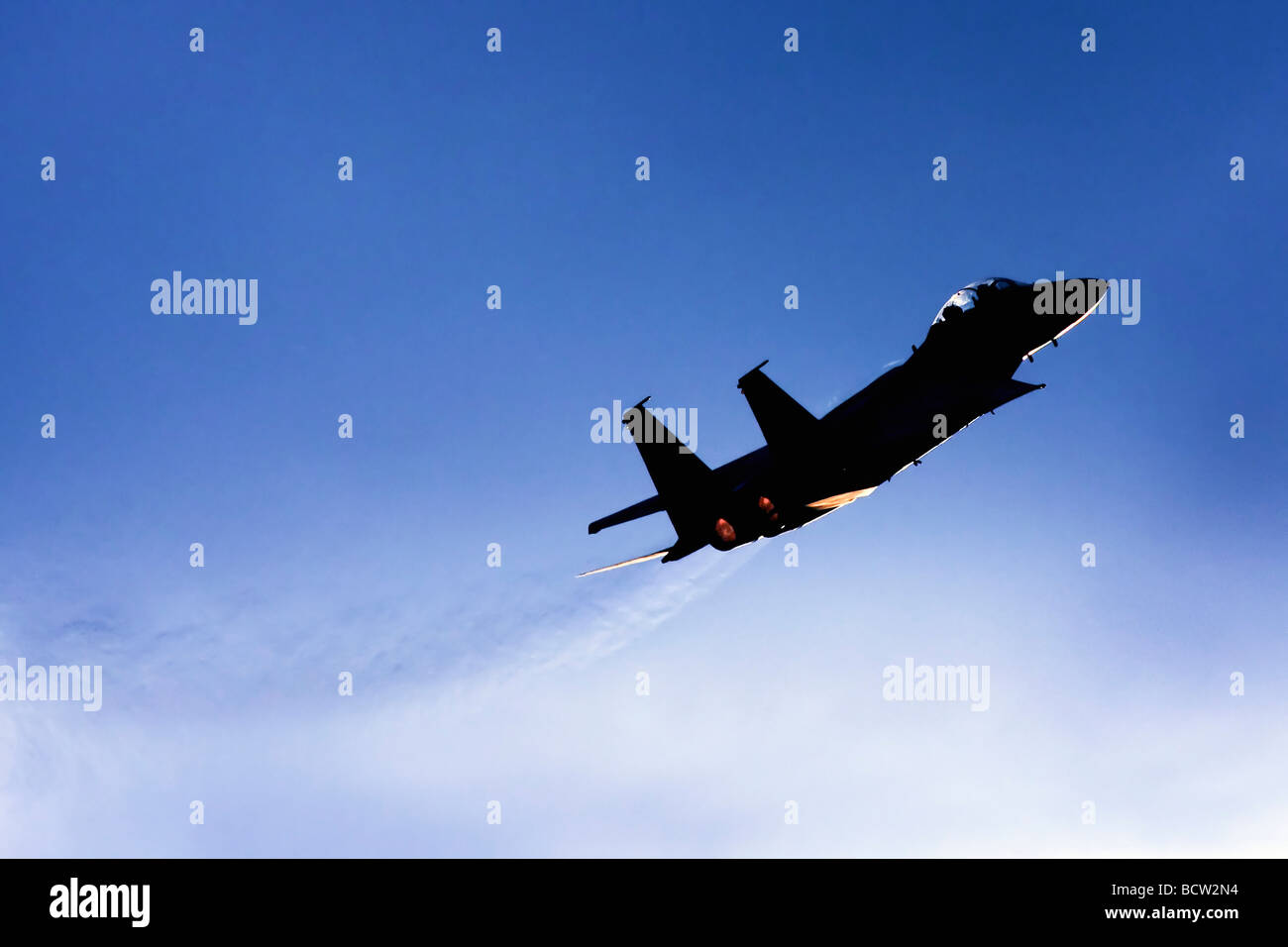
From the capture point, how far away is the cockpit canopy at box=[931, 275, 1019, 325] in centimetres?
3061

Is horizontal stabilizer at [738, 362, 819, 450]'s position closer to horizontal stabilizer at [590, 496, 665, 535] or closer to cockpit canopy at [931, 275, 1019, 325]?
horizontal stabilizer at [590, 496, 665, 535]

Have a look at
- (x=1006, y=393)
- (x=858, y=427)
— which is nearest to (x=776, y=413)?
(x=858, y=427)

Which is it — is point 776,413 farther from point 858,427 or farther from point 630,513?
point 630,513

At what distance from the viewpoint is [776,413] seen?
76.6ft

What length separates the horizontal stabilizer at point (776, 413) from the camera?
2269cm

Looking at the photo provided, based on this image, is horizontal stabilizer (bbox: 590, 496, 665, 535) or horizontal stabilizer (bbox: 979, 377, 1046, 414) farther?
horizontal stabilizer (bbox: 590, 496, 665, 535)

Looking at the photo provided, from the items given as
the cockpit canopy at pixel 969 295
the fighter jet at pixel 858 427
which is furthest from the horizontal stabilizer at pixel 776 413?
the cockpit canopy at pixel 969 295

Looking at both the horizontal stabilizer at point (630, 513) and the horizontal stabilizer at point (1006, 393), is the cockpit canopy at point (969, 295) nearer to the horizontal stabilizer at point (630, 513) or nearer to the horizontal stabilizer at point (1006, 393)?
the horizontal stabilizer at point (1006, 393)

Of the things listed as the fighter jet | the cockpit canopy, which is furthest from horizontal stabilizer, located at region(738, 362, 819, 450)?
the cockpit canopy

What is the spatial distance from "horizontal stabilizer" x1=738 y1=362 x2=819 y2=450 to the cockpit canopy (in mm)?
10156

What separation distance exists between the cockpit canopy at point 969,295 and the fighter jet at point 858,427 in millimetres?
36
